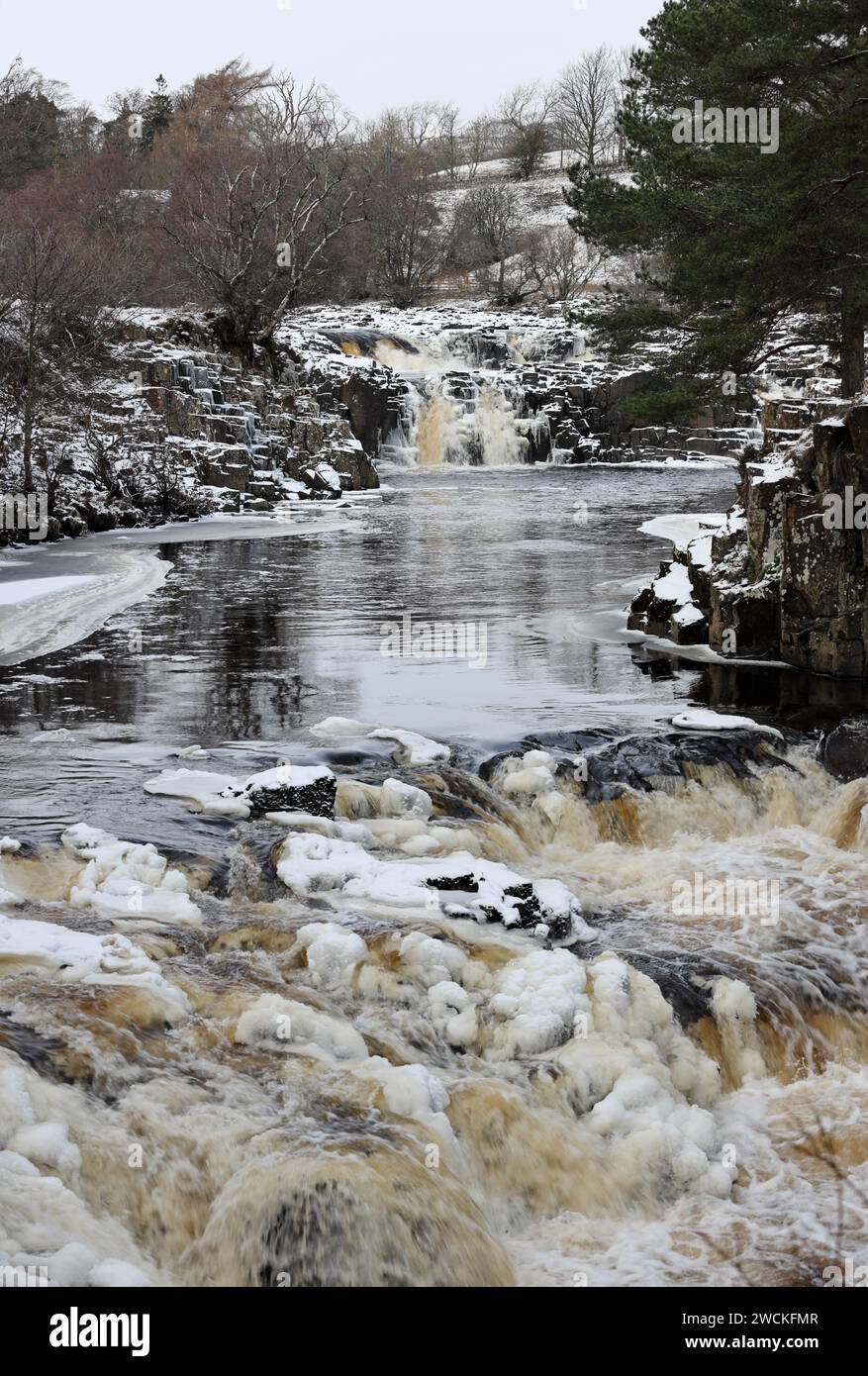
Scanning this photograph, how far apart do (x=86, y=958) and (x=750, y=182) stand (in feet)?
49.7

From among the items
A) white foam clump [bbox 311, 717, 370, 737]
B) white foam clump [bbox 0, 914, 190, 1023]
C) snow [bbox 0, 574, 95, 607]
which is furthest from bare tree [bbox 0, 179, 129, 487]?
white foam clump [bbox 0, 914, 190, 1023]

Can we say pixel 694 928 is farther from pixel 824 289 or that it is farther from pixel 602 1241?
pixel 824 289

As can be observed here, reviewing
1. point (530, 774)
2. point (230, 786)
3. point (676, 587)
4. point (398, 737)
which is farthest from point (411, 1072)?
point (676, 587)

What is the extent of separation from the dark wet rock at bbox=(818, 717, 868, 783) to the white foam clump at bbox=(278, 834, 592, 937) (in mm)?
3192

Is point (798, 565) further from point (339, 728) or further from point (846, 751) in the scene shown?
point (339, 728)

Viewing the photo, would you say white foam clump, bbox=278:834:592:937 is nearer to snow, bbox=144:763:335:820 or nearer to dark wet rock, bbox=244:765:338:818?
dark wet rock, bbox=244:765:338:818

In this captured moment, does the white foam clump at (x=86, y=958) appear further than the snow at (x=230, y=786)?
No

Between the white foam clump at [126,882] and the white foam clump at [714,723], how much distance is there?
16.4 feet

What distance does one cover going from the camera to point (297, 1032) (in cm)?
607

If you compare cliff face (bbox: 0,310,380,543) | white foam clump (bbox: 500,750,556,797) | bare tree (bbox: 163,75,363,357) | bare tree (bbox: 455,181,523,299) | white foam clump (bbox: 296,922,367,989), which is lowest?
white foam clump (bbox: 296,922,367,989)

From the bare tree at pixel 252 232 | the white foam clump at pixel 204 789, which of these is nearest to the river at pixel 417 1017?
the white foam clump at pixel 204 789

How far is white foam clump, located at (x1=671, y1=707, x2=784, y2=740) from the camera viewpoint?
10984 mm

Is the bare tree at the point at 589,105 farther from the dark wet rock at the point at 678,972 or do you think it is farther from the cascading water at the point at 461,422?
the dark wet rock at the point at 678,972

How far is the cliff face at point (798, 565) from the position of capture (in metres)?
13.3
